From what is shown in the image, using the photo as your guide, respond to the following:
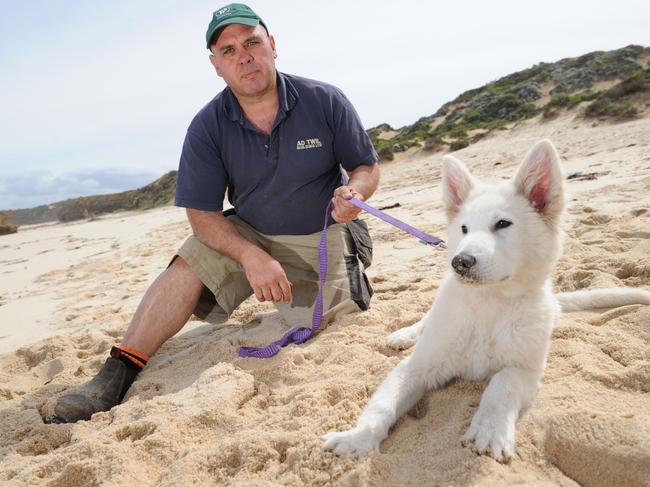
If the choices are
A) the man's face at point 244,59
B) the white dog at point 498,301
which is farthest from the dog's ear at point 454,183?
the man's face at point 244,59

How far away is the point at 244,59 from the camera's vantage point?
3191mm

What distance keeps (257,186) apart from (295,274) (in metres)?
0.70

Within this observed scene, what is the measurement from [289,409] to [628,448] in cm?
133

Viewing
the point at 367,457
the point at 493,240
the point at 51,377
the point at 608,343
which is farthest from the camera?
the point at 51,377

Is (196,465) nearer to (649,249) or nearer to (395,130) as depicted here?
(649,249)

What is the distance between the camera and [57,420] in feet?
8.05

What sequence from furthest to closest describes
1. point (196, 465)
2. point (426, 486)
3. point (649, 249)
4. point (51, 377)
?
point (649, 249) → point (51, 377) → point (196, 465) → point (426, 486)

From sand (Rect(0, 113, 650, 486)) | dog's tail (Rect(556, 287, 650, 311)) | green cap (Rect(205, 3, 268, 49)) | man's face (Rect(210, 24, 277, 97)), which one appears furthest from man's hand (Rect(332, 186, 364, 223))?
dog's tail (Rect(556, 287, 650, 311))

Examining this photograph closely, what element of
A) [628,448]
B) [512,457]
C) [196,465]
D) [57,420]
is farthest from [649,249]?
[57,420]

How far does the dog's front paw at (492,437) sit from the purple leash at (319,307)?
45.7 inches

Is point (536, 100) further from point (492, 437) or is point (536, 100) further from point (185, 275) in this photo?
point (492, 437)

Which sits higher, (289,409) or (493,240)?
(493,240)

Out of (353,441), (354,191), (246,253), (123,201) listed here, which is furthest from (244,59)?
(123,201)

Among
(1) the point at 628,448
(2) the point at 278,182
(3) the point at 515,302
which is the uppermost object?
(2) the point at 278,182
